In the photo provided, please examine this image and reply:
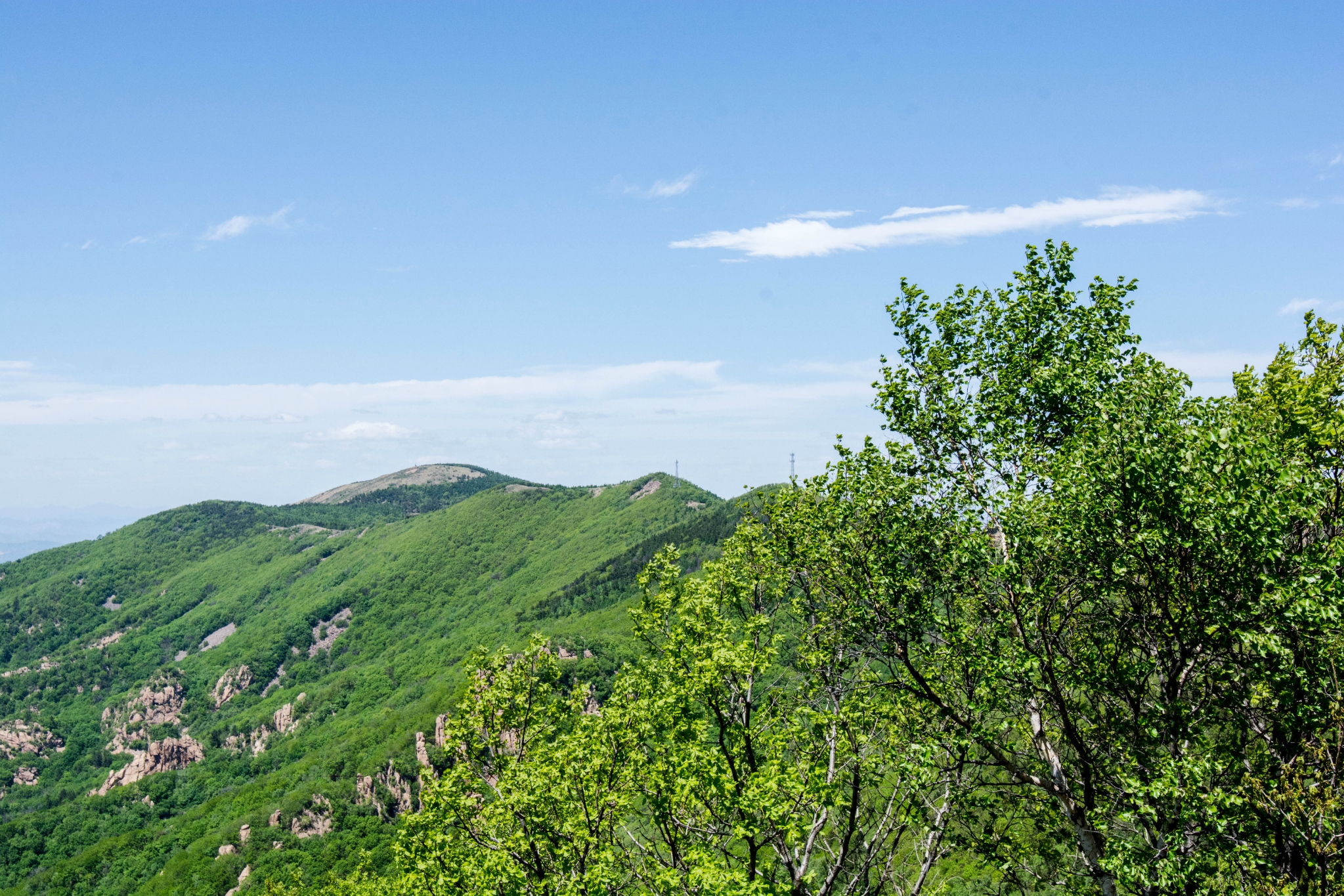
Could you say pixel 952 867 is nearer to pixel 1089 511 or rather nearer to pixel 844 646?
pixel 844 646

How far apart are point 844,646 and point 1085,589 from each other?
725cm

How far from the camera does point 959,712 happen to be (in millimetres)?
19672

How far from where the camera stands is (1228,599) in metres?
14.8

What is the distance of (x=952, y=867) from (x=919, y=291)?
4139 inches

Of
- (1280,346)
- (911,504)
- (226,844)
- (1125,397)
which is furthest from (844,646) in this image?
(226,844)

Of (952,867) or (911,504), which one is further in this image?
(952,867)

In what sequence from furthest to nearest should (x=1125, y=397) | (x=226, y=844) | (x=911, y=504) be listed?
(x=226, y=844) → (x=911, y=504) → (x=1125, y=397)

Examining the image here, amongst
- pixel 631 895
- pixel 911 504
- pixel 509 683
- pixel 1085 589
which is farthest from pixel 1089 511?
pixel 509 683

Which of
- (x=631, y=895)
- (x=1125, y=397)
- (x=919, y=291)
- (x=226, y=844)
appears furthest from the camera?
(x=226, y=844)

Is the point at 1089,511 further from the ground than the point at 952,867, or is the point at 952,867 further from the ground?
the point at 1089,511

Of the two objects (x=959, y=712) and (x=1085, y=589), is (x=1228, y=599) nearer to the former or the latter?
(x=1085, y=589)

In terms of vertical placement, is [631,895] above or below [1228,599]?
below

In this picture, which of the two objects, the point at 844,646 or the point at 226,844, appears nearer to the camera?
the point at 844,646

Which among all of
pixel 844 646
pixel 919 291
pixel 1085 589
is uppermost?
pixel 919 291
